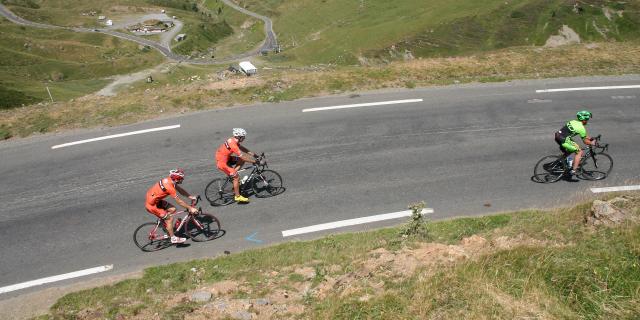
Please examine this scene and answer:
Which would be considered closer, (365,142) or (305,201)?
(305,201)

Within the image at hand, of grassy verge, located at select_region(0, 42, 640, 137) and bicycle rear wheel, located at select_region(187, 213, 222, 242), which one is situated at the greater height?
grassy verge, located at select_region(0, 42, 640, 137)

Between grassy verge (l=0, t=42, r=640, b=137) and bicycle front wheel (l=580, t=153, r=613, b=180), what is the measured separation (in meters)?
7.25

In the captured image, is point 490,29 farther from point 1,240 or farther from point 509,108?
point 1,240

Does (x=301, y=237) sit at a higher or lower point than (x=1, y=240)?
lower

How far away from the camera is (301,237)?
12.4 m

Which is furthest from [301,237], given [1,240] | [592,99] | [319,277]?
[592,99]

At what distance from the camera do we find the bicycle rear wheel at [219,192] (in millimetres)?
13953

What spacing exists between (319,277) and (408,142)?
815cm

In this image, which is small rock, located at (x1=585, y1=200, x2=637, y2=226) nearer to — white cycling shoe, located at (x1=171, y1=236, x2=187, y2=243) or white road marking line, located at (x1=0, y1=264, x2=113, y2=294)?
white cycling shoe, located at (x1=171, y1=236, x2=187, y2=243)

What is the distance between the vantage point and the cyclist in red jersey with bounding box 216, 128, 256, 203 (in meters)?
13.3

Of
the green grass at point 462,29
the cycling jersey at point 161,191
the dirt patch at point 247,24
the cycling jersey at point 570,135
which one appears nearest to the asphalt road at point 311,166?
the cycling jersey at point 570,135

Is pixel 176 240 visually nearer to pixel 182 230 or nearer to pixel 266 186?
pixel 182 230

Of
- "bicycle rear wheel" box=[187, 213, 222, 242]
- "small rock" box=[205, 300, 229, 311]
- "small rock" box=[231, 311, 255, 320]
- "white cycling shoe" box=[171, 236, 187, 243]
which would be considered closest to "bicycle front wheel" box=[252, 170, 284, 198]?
"bicycle rear wheel" box=[187, 213, 222, 242]

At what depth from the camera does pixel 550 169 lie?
14.4 metres
